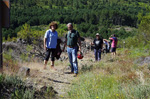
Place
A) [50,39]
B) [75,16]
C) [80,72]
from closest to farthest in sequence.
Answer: [80,72] → [50,39] → [75,16]

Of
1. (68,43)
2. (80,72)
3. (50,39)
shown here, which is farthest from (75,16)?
(80,72)

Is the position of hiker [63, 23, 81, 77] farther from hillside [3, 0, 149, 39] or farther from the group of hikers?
hillside [3, 0, 149, 39]

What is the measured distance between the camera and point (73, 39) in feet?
18.8

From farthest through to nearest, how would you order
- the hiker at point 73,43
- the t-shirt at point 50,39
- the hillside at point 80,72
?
the t-shirt at point 50,39, the hiker at point 73,43, the hillside at point 80,72

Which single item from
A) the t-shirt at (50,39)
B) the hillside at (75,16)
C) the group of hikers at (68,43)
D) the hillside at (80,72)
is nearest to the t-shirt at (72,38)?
the group of hikers at (68,43)

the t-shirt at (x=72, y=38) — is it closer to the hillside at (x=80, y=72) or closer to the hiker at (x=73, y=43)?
the hiker at (x=73, y=43)

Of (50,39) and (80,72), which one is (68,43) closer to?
(50,39)

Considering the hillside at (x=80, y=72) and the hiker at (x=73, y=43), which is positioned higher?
the hiker at (x=73, y=43)

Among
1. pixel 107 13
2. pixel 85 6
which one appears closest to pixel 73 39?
pixel 107 13

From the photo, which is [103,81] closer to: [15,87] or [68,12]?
[15,87]

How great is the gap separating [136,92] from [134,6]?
177m

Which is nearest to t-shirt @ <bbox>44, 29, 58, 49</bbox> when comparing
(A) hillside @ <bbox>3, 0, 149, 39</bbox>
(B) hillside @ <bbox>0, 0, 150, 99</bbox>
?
(B) hillside @ <bbox>0, 0, 150, 99</bbox>

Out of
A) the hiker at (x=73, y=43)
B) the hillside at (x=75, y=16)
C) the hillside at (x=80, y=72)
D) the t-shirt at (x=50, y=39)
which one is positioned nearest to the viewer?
the hillside at (x=80, y=72)

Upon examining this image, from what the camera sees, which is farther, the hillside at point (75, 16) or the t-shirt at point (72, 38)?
the hillside at point (75, 16)
